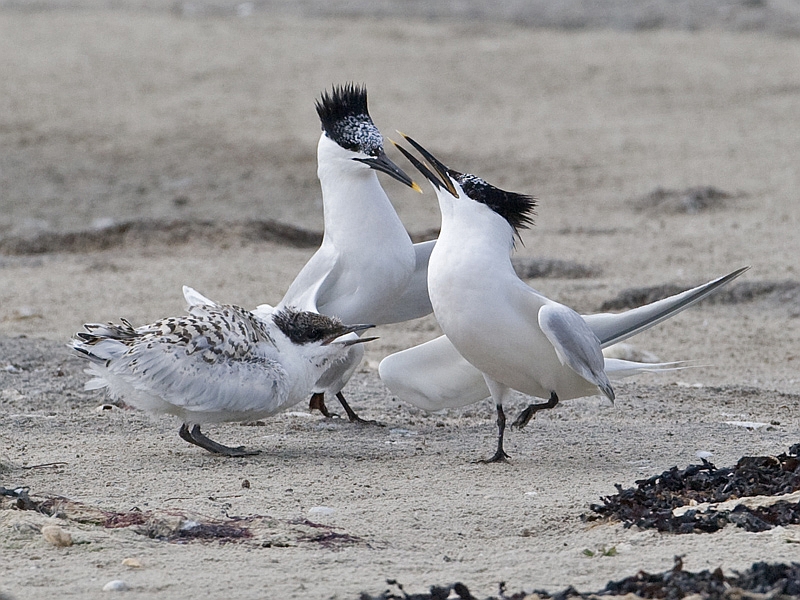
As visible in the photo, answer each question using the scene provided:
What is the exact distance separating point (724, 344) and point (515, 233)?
2.82 metres

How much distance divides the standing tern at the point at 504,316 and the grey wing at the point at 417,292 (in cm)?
95

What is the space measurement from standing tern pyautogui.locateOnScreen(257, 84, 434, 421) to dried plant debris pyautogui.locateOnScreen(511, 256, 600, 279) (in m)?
2.71

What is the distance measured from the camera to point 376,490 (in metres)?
4.41

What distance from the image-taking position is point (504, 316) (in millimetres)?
4836

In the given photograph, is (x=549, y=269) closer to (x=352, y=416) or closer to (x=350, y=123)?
(x=350, y=123)

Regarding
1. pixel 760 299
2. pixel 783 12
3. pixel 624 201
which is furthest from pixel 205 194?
pixel 783 12

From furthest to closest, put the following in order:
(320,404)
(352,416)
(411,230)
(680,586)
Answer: (411,230) → (320,404) → (352,416) → (680,586)

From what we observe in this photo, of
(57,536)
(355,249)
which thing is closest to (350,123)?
(355,249)

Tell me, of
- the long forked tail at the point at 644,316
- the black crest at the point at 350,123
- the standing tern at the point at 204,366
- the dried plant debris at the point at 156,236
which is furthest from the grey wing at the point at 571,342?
the dried plant debris at the point at 156,236

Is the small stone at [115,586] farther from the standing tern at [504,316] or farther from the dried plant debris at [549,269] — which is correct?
the dried plant debris at [549,269]

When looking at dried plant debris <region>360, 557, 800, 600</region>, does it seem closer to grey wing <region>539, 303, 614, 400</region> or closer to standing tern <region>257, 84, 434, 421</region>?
grey wing <region>539, 303, 614, 400</region>

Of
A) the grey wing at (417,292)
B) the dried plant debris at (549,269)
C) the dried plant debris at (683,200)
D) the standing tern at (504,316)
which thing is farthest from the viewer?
the dried plant debris at (683,200)

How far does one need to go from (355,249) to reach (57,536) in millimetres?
2616

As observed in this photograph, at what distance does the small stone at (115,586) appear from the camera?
10.9ft
